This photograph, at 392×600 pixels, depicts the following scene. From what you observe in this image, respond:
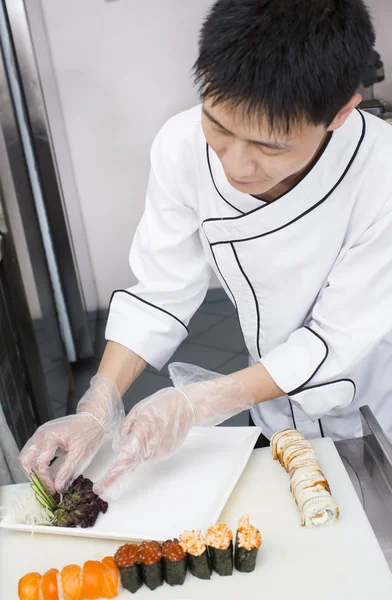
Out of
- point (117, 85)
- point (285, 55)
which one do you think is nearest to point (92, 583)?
point (285, 55)

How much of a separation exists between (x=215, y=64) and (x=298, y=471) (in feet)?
2.37

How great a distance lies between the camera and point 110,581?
0.96m

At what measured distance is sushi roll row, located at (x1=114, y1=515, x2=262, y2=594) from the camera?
3.17ft

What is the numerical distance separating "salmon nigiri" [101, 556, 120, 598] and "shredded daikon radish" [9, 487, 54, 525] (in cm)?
18

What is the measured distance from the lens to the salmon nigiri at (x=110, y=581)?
0.96 meters

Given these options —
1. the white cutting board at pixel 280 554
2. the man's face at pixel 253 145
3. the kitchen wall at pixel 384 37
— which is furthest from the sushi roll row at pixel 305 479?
the kitchen wall at pixel 384 37

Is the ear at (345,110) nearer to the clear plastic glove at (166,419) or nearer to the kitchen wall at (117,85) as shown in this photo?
the clear plastic glove at (166,419)

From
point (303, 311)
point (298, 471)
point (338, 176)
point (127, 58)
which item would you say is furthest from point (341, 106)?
point (127, 58)

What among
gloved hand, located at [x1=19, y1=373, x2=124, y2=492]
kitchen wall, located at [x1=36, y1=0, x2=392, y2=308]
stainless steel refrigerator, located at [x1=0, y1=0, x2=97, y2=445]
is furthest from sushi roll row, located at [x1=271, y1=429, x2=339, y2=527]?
kitchen wall, located at [x1=36, y1=0, x2=392, y2=308]

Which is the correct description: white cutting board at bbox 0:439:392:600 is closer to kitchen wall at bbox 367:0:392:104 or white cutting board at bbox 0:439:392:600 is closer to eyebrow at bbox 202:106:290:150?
eyebrow at bbox 202:106:290:150

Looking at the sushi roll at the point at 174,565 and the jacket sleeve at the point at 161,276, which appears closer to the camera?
the sushi roll at the point at 174,565

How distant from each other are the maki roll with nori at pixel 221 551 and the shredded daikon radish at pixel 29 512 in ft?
1.02

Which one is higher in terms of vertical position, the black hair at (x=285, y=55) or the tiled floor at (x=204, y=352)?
the black hair at (x=285, y=55)

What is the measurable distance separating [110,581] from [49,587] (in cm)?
10
